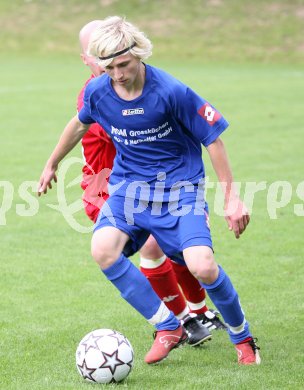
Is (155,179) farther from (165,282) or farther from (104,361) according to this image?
(104,361)

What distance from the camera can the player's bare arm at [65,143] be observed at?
577 cm

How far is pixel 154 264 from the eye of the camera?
6020mm

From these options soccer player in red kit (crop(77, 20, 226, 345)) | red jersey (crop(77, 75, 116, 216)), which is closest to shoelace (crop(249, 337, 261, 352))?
soccer player in red kit (crop(77, 20, 226, 345))

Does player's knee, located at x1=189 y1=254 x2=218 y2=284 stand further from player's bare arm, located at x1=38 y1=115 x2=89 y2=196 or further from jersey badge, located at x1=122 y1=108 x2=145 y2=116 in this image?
player's bare arm, located at x1=38 y1=115 x2=89 y2=196

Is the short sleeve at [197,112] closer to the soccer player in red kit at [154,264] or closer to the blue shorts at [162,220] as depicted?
the blue shorts at [162,220]

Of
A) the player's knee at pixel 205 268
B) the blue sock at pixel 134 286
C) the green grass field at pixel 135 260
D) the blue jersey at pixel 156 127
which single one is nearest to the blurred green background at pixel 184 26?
the green grass field at pixel 135 260

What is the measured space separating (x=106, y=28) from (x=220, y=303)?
1740 mm

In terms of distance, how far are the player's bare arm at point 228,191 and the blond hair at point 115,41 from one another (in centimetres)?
69

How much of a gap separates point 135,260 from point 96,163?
7.47 feet

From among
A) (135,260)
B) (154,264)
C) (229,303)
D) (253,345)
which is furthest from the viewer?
(135,260)

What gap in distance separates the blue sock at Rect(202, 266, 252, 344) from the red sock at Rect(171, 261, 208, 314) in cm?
77

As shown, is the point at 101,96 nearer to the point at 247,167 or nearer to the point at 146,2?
the point at 247,167

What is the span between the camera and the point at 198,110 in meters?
5.29

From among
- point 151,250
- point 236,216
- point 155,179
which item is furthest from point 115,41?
point 151,250
